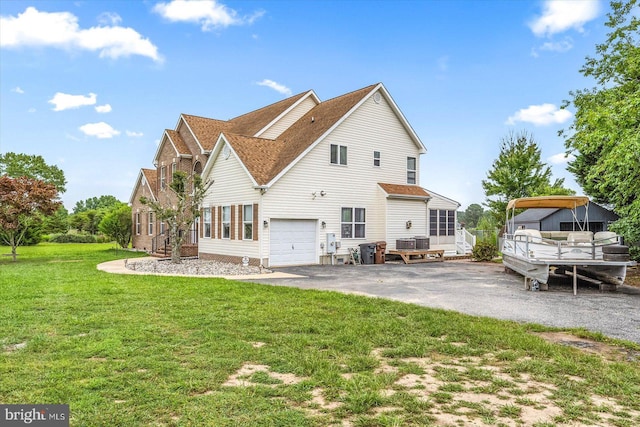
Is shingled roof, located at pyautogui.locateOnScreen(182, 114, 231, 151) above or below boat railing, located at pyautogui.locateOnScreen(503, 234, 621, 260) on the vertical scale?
above

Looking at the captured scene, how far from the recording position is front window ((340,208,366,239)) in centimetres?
1989

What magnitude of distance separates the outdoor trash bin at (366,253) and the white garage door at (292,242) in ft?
7.54

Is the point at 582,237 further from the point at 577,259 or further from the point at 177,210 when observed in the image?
the point at 177,210

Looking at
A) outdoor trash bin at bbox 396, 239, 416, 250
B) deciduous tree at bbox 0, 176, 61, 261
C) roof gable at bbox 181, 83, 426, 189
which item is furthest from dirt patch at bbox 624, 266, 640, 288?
deciduous tree at bbox 0, 176, 61, 261

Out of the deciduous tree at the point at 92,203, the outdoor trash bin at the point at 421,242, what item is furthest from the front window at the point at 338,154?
the deciduous tree at the point at 92,203

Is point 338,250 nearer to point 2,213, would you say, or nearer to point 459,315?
point 459,315

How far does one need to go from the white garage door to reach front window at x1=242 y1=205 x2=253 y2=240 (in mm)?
1047

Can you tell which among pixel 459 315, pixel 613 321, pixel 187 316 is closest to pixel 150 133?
pixel 187 316

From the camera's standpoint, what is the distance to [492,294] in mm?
10836

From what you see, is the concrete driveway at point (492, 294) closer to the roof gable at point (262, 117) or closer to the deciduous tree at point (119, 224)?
the roof gable at point (262, 117)

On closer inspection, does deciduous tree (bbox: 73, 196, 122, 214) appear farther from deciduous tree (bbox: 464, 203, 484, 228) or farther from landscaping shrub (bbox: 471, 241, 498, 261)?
deciduous tree (bbox: 464, 203, 484, 228)

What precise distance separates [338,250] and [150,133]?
56.3 feet

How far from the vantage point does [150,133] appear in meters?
28.7

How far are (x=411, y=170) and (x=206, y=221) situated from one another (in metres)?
11.5
